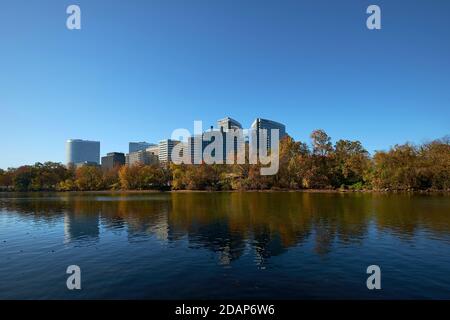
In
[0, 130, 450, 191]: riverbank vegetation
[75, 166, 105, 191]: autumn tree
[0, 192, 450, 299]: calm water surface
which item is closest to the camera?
[0, 192, 450, 299]: calm water surface

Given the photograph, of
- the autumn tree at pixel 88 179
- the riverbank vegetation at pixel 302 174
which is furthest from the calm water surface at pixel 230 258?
the autumn tree at pixel 88 179

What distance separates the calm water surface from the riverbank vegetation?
7181 centimetres

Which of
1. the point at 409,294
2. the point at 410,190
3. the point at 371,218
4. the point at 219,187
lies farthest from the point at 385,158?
the point at 409,294

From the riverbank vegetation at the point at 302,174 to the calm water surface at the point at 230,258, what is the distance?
71.8m

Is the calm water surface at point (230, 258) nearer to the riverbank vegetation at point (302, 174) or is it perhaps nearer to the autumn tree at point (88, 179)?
the riverbank vegetation at point (302, 174)

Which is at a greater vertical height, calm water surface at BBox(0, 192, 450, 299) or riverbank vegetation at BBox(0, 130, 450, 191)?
riverbank vegetation at BBox(0, 130, 450, 191)

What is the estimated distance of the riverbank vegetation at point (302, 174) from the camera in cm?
9762

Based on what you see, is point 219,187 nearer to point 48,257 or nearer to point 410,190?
point 410,190

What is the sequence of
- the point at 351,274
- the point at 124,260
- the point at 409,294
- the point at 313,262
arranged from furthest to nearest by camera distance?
the point at 124,260 → the point at 313,262 → the point at 351,274 → the point at 409,294

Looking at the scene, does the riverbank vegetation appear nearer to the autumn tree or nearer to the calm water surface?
the autumn tree

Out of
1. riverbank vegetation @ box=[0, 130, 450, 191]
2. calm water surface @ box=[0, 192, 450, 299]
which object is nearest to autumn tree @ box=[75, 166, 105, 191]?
riverbank vegetation @ box=[0, 130, 450, 191]

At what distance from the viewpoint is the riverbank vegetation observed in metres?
97.6
